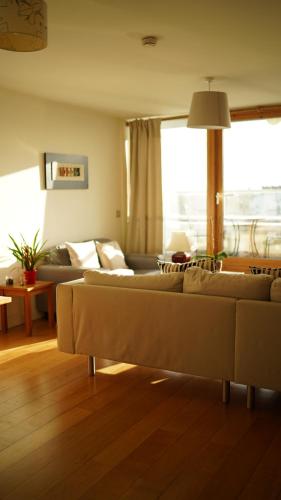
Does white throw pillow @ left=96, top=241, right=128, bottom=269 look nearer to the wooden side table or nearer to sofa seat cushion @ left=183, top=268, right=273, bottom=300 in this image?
the wooden side table

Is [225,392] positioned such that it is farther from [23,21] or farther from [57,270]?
[57,270]

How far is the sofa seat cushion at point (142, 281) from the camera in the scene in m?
3.72

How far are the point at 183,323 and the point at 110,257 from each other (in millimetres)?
3101

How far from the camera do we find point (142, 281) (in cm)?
383

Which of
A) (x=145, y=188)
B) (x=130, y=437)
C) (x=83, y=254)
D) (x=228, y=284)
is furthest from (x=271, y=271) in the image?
(x=145, y=188)

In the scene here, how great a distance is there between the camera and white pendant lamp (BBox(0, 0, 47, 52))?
2.52 meters

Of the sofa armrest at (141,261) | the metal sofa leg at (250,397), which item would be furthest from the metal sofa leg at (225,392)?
the sofa armrest at (141,261)

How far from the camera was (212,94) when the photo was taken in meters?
4.80

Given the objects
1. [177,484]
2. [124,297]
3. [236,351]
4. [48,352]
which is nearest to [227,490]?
[177,484]

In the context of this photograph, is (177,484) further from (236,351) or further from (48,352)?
(48,352)

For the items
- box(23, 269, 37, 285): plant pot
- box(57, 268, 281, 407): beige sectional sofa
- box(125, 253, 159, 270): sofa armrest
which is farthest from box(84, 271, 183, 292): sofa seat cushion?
box(125, 253, 159, 270): sofa armrest

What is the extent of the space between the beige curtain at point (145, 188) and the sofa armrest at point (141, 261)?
1.59 feet

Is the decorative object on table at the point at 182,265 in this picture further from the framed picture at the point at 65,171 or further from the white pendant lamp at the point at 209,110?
the framed picture at the point at 65,171

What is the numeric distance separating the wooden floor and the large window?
3.35 metres
